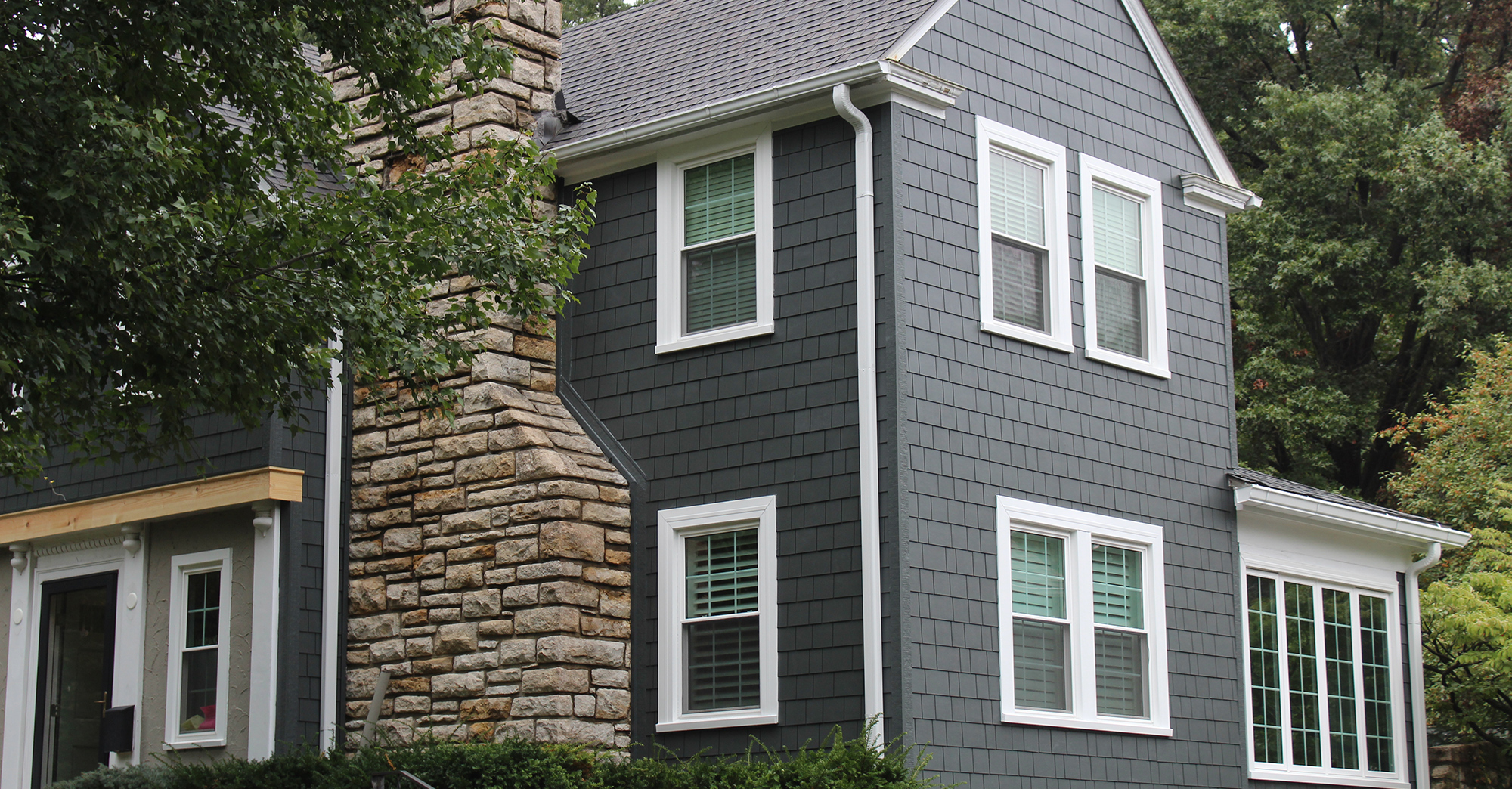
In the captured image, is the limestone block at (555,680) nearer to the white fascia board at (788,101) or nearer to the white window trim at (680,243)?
the white window trim at (680,243)

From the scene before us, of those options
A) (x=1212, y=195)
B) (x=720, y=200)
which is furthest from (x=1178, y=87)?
(x=720, y=200)

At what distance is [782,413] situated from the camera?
11.2 m

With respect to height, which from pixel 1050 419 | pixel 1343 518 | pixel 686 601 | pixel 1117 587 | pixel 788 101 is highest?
pixel 788 101

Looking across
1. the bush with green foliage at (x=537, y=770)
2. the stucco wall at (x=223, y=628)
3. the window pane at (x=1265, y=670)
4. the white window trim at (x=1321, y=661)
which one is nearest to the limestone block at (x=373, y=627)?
the stucco wall at (x=223, y=628)

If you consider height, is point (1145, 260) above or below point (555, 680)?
above

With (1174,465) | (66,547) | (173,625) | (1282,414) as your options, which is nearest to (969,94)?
(1174,465)

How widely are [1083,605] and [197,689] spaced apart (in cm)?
696

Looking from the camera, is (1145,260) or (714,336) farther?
(1145,260)

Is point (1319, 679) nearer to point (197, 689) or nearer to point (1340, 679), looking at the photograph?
point (1340, 679)

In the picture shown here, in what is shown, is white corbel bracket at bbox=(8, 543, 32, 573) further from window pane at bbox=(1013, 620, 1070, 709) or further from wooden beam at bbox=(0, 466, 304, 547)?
window pane at bbox=(1013, 620, 1070, 709)

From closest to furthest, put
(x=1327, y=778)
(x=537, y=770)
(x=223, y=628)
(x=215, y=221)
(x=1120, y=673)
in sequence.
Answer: (x=215, y=221), (x=537, y=770), (x=1120, y=673), (x=223, y=628), (x=1327, y=778)

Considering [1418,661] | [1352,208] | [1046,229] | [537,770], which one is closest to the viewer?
[537,770]

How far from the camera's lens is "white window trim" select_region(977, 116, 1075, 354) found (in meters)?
11.6

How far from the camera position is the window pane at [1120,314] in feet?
41.3
